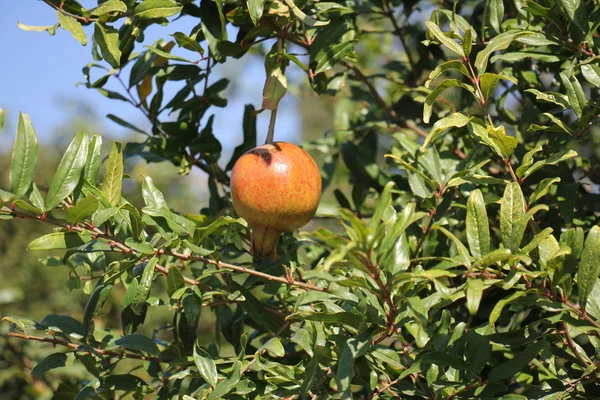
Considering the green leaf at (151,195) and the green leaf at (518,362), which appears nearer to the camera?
the green leaf at (518,362)

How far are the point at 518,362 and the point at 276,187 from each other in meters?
0.35

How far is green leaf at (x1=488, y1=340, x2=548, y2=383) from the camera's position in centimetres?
69

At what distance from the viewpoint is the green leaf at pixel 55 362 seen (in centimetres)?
86

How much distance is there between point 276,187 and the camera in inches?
30.3

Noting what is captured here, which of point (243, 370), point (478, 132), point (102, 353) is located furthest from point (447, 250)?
point (102, 353)

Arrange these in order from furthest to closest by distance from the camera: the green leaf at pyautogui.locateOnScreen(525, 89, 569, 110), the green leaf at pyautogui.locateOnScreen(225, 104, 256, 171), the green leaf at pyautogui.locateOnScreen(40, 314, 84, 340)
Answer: the green leaf at pyautogui.locateOnScreen(225, 104, 256, 171), the green leaf at pyautogui.locateOnScreen(40, 314, 84, 340), the green leaf at pyautogui.locateOnScreen(525, 89, 569, 110)

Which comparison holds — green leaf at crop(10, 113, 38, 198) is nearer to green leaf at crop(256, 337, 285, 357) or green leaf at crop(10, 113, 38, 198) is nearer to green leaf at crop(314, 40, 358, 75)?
green leaf at crop(256, 337, 285, 357)

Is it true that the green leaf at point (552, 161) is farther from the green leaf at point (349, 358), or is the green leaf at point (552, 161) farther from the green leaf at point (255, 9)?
the green leaf at point (255, 9)

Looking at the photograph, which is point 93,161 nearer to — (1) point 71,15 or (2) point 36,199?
(2) point 36,199

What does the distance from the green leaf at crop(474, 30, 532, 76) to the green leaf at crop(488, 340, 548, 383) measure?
0.32m

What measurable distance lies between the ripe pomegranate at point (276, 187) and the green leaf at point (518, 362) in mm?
297

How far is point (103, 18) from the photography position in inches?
34.1

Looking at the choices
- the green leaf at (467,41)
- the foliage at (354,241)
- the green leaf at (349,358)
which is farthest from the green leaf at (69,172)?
the green leaf at (467,41)

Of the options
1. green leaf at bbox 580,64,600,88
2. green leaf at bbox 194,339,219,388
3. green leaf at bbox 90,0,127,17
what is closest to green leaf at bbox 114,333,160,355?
green leaf at bbox 194,339,219,388
